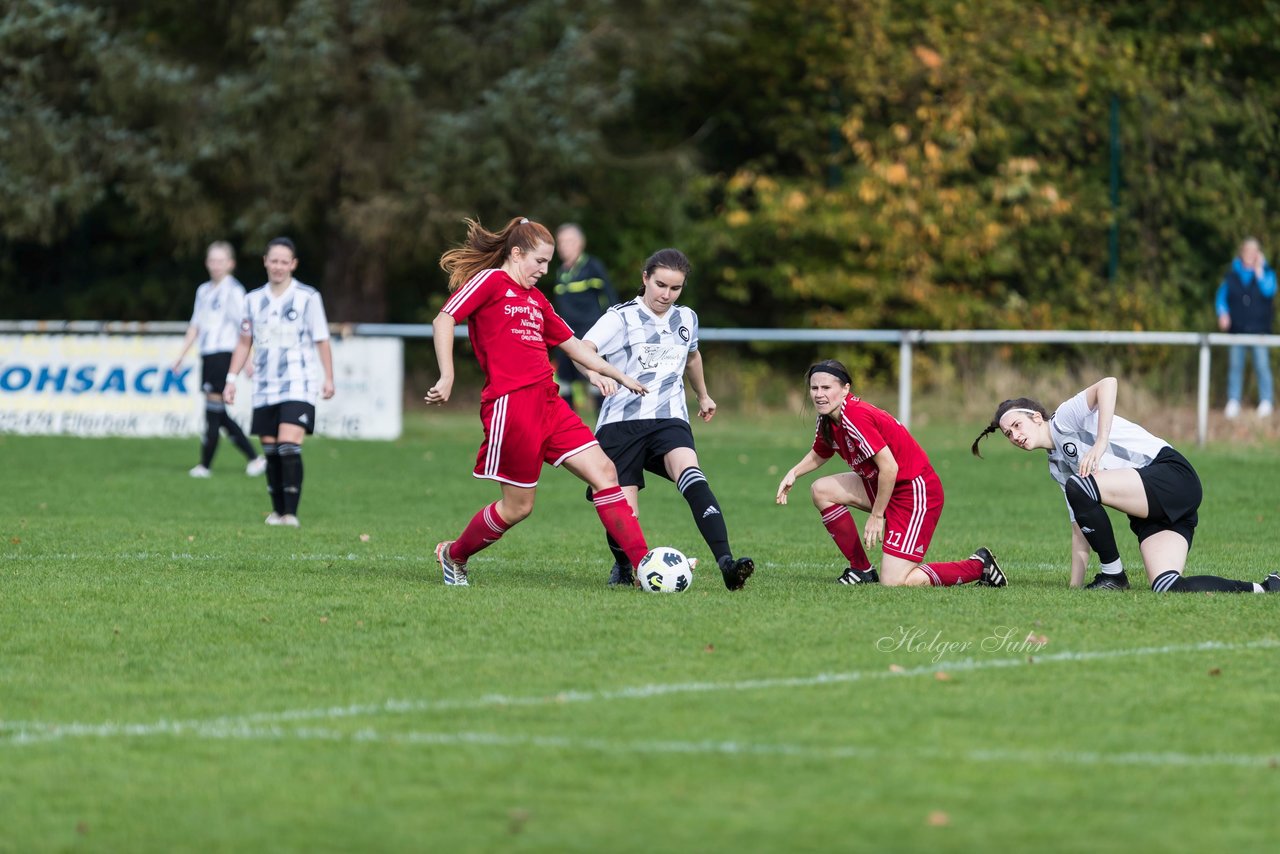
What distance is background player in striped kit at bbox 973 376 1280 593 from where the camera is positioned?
8.61 metres

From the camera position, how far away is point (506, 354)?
8.73 metres

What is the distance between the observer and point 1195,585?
860cm

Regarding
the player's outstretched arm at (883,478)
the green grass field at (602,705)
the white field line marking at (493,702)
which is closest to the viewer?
the green grass field at (602,705)

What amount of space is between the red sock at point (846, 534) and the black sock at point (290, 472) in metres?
3.93

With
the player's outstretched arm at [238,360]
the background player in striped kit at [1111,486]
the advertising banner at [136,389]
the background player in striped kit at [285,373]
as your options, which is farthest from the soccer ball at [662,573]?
the advertising banner at [136,389]

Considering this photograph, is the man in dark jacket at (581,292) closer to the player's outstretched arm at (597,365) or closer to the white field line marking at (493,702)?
the player's outstretched arm at (597,365)

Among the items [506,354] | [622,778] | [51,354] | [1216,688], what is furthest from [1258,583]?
[51,354]

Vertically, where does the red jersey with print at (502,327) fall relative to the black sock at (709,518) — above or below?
above

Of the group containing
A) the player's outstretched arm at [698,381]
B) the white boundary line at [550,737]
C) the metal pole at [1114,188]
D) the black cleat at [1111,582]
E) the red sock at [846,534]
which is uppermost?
the metal pole at [1114,188]

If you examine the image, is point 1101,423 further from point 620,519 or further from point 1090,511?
point 620,519

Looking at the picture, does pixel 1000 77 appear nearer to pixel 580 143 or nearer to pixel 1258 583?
pixel 580 143

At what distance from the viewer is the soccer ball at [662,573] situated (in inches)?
337

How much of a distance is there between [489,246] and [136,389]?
12.1 metres
